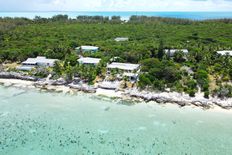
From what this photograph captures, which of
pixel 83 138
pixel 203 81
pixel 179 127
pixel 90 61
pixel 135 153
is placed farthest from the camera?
pixel 90 61

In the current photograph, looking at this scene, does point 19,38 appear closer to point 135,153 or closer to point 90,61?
point 90,61

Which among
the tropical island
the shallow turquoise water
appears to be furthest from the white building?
the shallow turquoise water

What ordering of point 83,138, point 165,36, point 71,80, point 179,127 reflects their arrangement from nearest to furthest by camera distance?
1. point 83,138
2. point 179,127
3. point 71,80
4. point 165,36

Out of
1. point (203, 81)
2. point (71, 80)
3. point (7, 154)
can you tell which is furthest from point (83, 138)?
point (203, 81)

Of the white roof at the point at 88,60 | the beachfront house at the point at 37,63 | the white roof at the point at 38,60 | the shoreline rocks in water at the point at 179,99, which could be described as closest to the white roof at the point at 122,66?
the white roof at the point at 88,60

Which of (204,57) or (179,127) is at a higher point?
(204,57)

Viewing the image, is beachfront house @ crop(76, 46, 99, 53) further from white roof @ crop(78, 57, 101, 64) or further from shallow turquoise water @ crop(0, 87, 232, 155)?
shallow turquoise water @ crop(0, 87, 232, 155)

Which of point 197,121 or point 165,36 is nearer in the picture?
point 197,121
